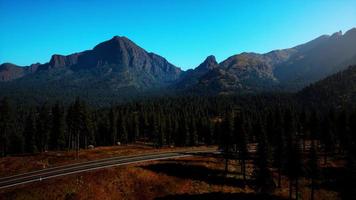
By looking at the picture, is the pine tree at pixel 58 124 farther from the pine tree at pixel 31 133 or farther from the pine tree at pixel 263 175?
the pine tree at pixel 263 175

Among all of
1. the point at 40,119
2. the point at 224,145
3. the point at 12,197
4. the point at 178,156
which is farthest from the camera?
the point at 40,119

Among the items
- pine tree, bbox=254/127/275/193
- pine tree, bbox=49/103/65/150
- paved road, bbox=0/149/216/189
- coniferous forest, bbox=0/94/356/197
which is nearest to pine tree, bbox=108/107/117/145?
coniferous forest, bbox=0/94/356/197

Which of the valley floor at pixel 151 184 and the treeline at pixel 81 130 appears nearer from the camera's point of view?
the valley floor at pixel 151 184

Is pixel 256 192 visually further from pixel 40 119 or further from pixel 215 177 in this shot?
pixel 40 119

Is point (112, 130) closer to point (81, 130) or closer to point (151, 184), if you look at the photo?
point (81, 130)

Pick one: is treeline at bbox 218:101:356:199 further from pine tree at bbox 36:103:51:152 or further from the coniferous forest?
pine tree at bbox 36:103:51:152

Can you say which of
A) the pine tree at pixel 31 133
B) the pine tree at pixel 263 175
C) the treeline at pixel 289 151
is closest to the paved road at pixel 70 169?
the treeline at pixel 289 151

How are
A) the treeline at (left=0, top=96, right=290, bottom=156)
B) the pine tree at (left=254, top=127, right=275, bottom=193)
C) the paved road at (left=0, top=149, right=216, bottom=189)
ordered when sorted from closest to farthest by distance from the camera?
the paved road at (left=0, top=149, right=216, bottom=189)
the pine tree at (left=254, top=127, right=275, bottom=193)
the treeline at (left=0, top=96, right=290, bottom=156)

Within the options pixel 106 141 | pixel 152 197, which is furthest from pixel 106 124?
pixel 152 197

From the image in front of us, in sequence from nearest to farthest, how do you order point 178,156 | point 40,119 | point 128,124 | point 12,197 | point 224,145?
point 12,197, point 224,145, point 178,156, point 40,119, point 128,124

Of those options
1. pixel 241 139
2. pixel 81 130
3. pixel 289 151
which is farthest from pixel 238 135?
pixel 81 130

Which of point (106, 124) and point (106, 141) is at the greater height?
point (106, 124)
